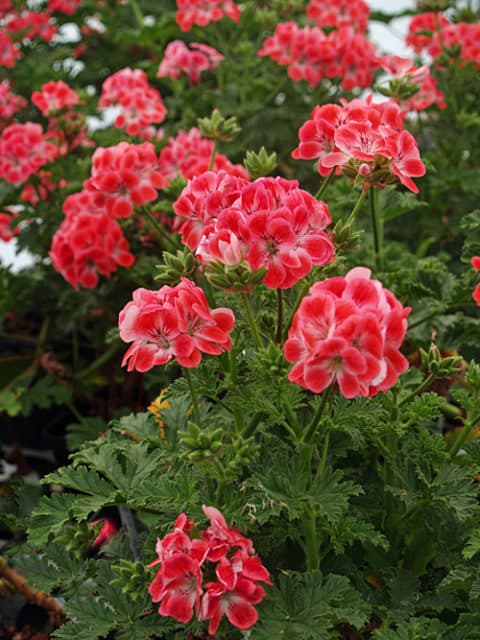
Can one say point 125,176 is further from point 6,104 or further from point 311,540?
point 6,104

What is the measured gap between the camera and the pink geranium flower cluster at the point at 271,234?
0.77 meters

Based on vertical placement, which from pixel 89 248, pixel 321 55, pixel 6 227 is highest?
pixel 321 55

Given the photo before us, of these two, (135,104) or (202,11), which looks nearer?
(135,104)

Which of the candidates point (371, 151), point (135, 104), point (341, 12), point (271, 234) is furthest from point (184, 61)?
point (271, 234)

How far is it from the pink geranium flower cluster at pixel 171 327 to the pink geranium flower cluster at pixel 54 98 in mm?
1134

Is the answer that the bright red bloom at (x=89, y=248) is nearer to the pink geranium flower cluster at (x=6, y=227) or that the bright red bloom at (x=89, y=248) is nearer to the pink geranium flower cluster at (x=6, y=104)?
the pink geranium flower cluster at (x=6, y=227)

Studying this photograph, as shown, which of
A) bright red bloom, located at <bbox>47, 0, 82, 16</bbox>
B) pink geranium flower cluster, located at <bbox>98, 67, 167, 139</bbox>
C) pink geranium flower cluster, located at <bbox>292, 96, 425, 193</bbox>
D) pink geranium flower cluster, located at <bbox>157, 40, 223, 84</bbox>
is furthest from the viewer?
bright red bloom, located at <bbox>47, 0, 82, 16</bbox>

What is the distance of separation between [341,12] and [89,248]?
0.98m

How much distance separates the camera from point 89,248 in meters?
1.50

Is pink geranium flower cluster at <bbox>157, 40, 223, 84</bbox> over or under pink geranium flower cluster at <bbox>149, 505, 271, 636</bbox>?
under

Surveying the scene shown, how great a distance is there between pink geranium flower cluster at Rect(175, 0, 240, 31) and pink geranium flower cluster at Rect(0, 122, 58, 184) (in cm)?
46

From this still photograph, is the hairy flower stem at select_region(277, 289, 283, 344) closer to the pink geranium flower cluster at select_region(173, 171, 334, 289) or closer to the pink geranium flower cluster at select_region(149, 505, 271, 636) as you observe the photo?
the pink geranium flower cluster at select_region(173, 171, 334, 289)

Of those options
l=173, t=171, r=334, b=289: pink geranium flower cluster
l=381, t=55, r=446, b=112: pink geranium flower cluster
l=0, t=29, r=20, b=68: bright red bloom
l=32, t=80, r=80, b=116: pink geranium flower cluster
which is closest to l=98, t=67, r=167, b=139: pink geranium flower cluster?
l=32, t=80, r=80, b=116: pink geranium flower cluster

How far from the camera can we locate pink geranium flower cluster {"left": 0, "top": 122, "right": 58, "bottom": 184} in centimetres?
167
